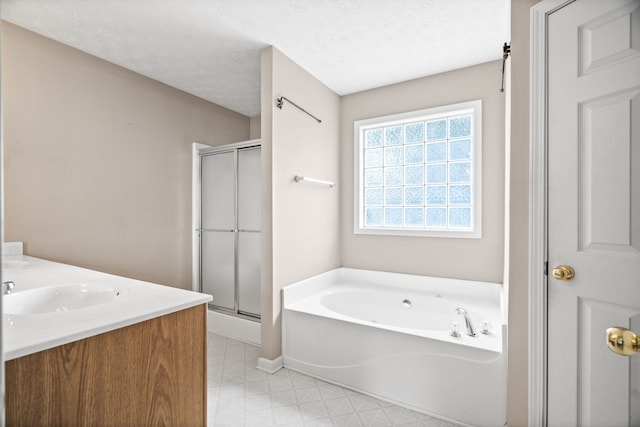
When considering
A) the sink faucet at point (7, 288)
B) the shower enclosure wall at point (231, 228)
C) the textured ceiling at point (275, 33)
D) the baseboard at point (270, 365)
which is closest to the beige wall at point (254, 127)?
the shower enclosure wall at point (231, 228)

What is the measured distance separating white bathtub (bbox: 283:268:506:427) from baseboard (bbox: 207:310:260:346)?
567mm

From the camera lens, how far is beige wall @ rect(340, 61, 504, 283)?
2646 millimetres

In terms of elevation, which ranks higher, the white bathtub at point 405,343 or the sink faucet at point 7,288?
the sink faucet at point 7,288

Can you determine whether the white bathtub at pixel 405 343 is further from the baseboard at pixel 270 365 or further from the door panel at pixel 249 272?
the door panel at pixel 249 272

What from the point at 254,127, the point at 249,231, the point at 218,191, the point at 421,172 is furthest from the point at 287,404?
→ the point at 254,127

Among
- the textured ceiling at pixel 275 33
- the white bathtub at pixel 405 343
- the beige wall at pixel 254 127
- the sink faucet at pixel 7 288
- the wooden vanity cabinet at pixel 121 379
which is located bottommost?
the white bathtub at pixel 405 343

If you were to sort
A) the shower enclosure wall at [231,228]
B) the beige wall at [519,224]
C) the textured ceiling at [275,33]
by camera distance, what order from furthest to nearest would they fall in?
1. the shower enclosure wall at [231,228]
2. the textured ceiling at [275,33]
3. the beige wall at [519,224]

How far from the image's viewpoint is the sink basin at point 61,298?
4.53 feet

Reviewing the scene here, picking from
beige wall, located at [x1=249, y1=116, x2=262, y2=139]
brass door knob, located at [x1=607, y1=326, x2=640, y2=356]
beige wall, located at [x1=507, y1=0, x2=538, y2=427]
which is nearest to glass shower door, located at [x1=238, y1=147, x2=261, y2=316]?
beige wall, located at [x1=249, y1=116, x2=262, y2=139]

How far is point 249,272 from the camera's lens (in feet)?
10.1

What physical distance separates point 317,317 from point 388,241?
1183mm

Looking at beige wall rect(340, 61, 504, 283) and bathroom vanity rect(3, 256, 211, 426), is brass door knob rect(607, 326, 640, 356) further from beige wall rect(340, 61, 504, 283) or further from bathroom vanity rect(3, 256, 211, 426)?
beige wall rect(340, 61, 504, 283)

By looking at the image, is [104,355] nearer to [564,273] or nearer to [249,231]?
[564,273]

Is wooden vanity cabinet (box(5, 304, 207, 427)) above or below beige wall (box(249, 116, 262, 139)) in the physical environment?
below
